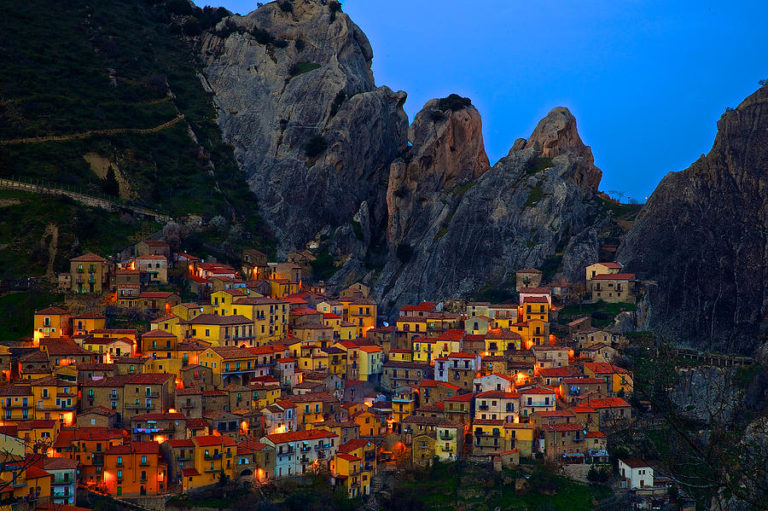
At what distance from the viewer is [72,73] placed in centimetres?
11238

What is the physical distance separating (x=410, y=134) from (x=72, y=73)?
1522 inches

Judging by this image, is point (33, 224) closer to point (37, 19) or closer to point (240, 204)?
point (240, 204)

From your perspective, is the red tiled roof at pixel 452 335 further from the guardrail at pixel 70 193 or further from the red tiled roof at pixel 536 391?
the guardrail at pixel 70 193

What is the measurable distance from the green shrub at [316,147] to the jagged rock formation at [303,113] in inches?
4.3

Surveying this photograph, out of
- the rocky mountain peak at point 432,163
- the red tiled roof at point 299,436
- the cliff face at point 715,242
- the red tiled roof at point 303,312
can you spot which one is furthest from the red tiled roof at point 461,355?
the rocky mountain peak at point 432,163

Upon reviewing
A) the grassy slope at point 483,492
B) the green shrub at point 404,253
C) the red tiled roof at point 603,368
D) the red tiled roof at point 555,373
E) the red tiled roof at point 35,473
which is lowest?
the grassy slope at point 483,492

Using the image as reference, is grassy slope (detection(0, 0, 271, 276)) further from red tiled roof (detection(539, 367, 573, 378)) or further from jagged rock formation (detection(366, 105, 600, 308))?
red tiled roof (detection(539, 367, 573, 378))

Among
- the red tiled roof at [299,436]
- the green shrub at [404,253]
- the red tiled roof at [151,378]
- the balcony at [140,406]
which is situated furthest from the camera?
the green shrub at [404,253]

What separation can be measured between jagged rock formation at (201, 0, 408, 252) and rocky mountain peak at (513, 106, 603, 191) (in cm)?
1742

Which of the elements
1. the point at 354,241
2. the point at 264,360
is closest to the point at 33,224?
the point at 264,360

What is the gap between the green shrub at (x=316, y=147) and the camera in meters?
110

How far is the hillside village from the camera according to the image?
57.3 m

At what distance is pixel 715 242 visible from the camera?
8525cm

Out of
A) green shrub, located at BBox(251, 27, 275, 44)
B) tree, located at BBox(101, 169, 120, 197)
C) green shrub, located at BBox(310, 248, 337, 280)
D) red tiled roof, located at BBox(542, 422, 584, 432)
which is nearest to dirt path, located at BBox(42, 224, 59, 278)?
tree, located at BBox(101, 169, 120, 197)
